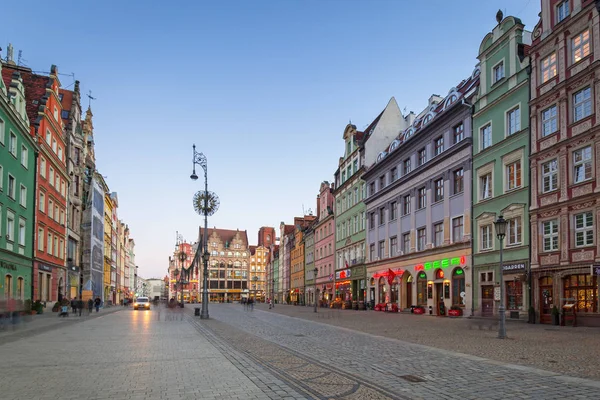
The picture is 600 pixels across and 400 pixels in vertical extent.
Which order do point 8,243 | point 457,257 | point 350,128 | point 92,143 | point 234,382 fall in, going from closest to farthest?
point 234,382, point 8,243, point 457,257, point 350,128, point 92,143

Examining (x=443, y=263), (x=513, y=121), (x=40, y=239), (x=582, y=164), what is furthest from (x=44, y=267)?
(x=582, y=164)

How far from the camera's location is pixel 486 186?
111ft

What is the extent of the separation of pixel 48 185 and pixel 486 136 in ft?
108

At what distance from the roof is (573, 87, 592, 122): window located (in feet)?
119

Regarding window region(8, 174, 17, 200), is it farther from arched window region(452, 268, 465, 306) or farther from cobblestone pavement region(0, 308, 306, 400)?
arched window region(452, 268, 465, 306)

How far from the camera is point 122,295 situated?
10869 cm

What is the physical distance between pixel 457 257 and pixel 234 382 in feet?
97.8

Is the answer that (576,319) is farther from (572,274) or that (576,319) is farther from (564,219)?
(564,219)

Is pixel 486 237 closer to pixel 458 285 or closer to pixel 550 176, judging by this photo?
pixel 458 285

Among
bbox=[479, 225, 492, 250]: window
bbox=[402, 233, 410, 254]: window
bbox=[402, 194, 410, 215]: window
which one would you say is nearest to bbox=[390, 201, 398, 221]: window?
bbox=[402, 194, 410, 215]: window

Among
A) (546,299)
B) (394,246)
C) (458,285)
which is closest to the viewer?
(546,299)

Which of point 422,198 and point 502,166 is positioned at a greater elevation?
point 502,166

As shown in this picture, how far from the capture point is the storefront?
3625 centimetres

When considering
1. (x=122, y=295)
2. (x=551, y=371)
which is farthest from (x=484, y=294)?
(x=122, y=295)
